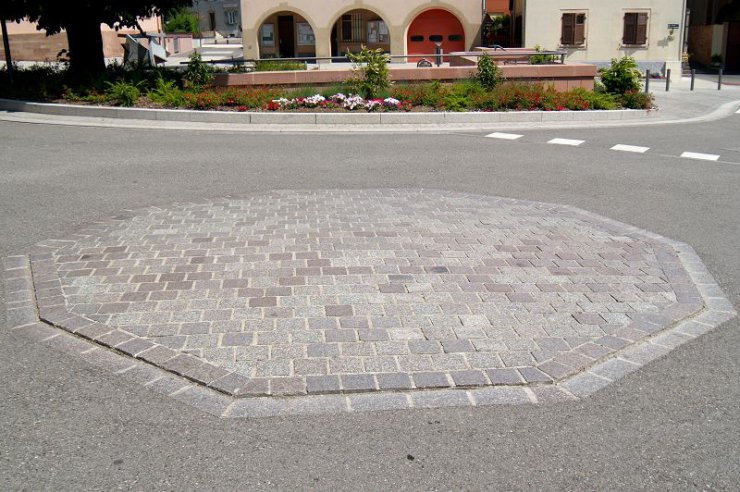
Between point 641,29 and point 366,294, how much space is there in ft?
117

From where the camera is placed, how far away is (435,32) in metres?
45.9

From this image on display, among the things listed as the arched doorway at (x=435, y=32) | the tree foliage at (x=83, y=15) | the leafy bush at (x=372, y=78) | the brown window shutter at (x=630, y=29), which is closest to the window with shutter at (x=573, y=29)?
the brown window shutter at (x=630, y=29)

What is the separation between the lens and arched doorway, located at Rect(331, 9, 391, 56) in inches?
1902

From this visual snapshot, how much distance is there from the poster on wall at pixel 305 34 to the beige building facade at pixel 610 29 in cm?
1668

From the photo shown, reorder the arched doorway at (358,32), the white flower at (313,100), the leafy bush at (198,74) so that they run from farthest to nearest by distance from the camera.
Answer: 1. the arched doorway at (358,32)
2. the leafy bush at (198,74)
3. the white flower at (313,100)

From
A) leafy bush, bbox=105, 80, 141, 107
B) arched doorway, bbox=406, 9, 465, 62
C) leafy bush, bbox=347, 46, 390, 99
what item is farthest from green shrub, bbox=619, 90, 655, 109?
arched doorway, bbox=406, 9, 465, 62

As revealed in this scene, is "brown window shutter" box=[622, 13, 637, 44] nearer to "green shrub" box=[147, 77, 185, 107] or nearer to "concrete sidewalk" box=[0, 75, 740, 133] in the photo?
"concrete sidewalk" box=[0, 75, 740, 133]

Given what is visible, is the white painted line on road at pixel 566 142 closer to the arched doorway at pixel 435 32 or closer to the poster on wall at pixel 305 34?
the arched doorway at pixel 435 32

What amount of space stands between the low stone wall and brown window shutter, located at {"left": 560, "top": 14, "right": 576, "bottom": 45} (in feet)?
51.9

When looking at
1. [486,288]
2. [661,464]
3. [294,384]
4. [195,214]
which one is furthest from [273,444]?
[195,214]

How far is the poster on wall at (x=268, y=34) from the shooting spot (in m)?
49.3

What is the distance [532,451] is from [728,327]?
2.72 metres

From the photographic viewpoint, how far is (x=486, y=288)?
676cm

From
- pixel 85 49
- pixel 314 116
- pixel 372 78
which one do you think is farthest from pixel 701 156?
pixel 85 49
